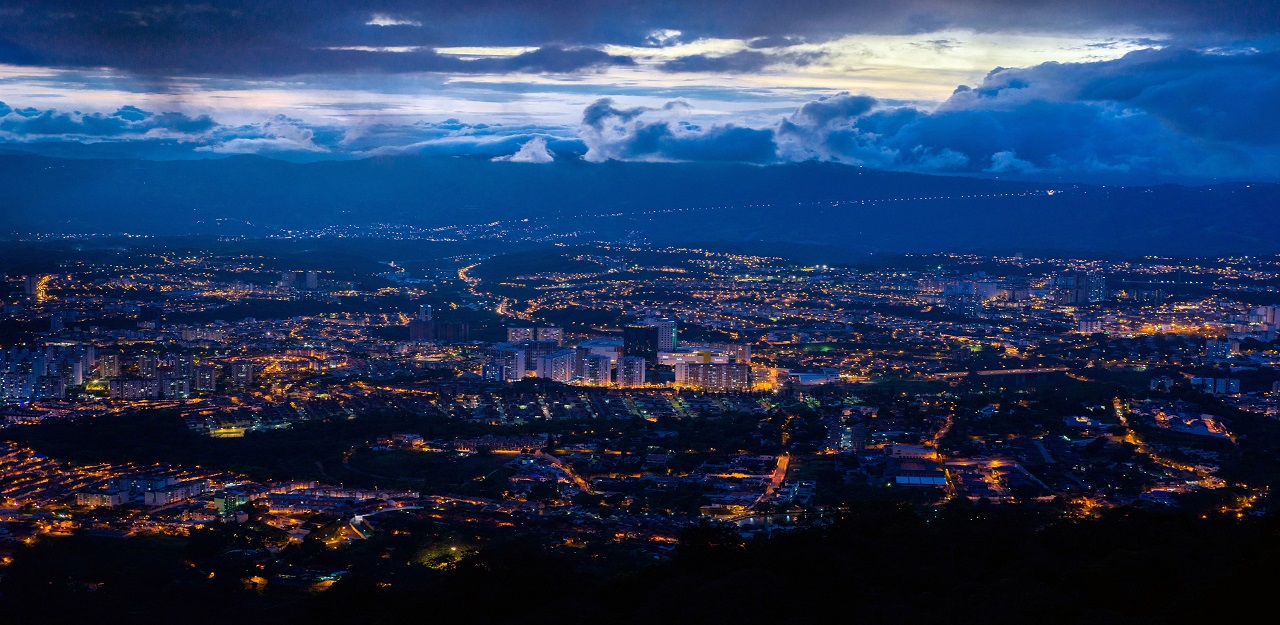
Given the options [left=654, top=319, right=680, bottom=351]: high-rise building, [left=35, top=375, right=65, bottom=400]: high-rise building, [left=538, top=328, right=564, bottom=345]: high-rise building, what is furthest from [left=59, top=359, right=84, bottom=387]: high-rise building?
[left=654, top=319, right=680, bottom=351]: high-rise building

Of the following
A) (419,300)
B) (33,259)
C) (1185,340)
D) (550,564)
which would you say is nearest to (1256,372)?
(1185,340)

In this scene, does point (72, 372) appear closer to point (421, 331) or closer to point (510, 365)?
point (510, 365)

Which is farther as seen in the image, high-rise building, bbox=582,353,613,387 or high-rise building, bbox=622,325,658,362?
high-rise building, bbox=622,325,658,362

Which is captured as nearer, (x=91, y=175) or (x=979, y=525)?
(x=979, y=525)

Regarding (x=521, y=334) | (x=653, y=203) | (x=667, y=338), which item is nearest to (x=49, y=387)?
(x=521, y=334)

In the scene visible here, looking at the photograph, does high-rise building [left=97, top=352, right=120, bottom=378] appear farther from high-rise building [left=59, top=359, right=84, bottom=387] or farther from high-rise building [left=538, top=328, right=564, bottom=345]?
high-rise building [left=538, top=328, right=564, bottom=345]

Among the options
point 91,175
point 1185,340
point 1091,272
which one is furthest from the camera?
point 91,175

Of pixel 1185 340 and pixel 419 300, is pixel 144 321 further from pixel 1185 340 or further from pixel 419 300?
pixel 1185 340
